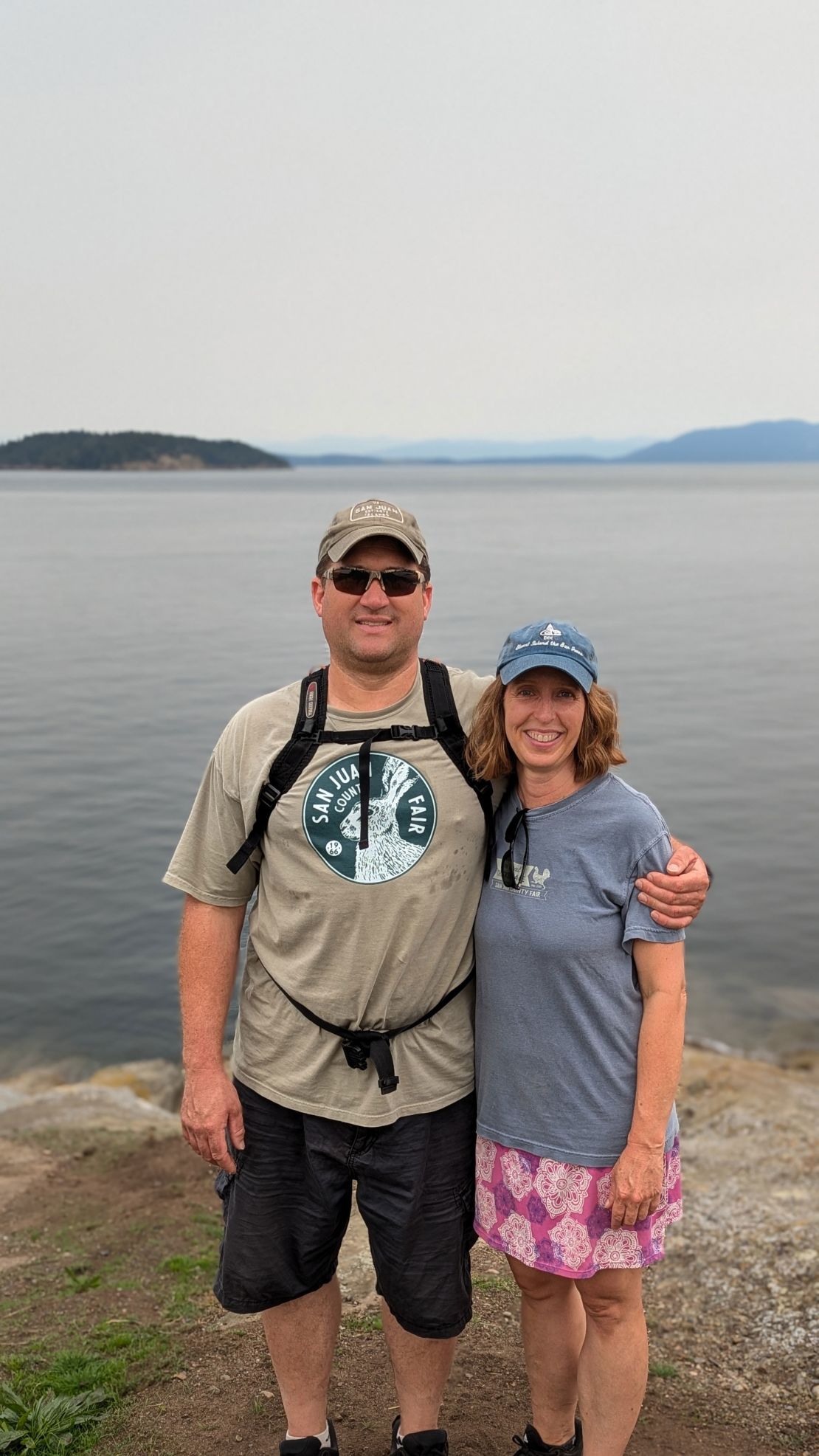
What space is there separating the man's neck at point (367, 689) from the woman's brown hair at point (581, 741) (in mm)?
310

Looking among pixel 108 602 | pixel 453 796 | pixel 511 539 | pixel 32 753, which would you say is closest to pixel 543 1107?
pixel 453 796

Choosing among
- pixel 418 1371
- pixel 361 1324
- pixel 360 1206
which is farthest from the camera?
pixel 361 1324

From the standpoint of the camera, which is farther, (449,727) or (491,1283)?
(491,1283)


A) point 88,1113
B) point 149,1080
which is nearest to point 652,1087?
point 88,1113

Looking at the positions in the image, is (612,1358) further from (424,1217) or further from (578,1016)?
(578,1016)

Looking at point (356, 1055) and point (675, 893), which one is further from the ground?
point (675, 893)

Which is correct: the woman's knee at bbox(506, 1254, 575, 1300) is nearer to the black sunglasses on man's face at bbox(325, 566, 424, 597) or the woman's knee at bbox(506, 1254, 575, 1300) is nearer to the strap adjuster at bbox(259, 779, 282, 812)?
the strap adjuster at bbox(259, 779, 282, 812)

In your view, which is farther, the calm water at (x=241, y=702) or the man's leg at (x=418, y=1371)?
the calm water at (x=241, y=702)

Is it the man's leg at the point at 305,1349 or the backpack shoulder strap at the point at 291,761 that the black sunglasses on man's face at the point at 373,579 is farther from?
the man's leg at the point at 305,1349

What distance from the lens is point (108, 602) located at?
45.0m

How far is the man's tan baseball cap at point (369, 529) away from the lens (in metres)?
3.80

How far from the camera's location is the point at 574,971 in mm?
3488

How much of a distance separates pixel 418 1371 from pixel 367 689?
240 centimetres

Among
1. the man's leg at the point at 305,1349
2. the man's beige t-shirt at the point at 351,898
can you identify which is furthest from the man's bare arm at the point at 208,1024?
the man's leg at the point at 305,1349
